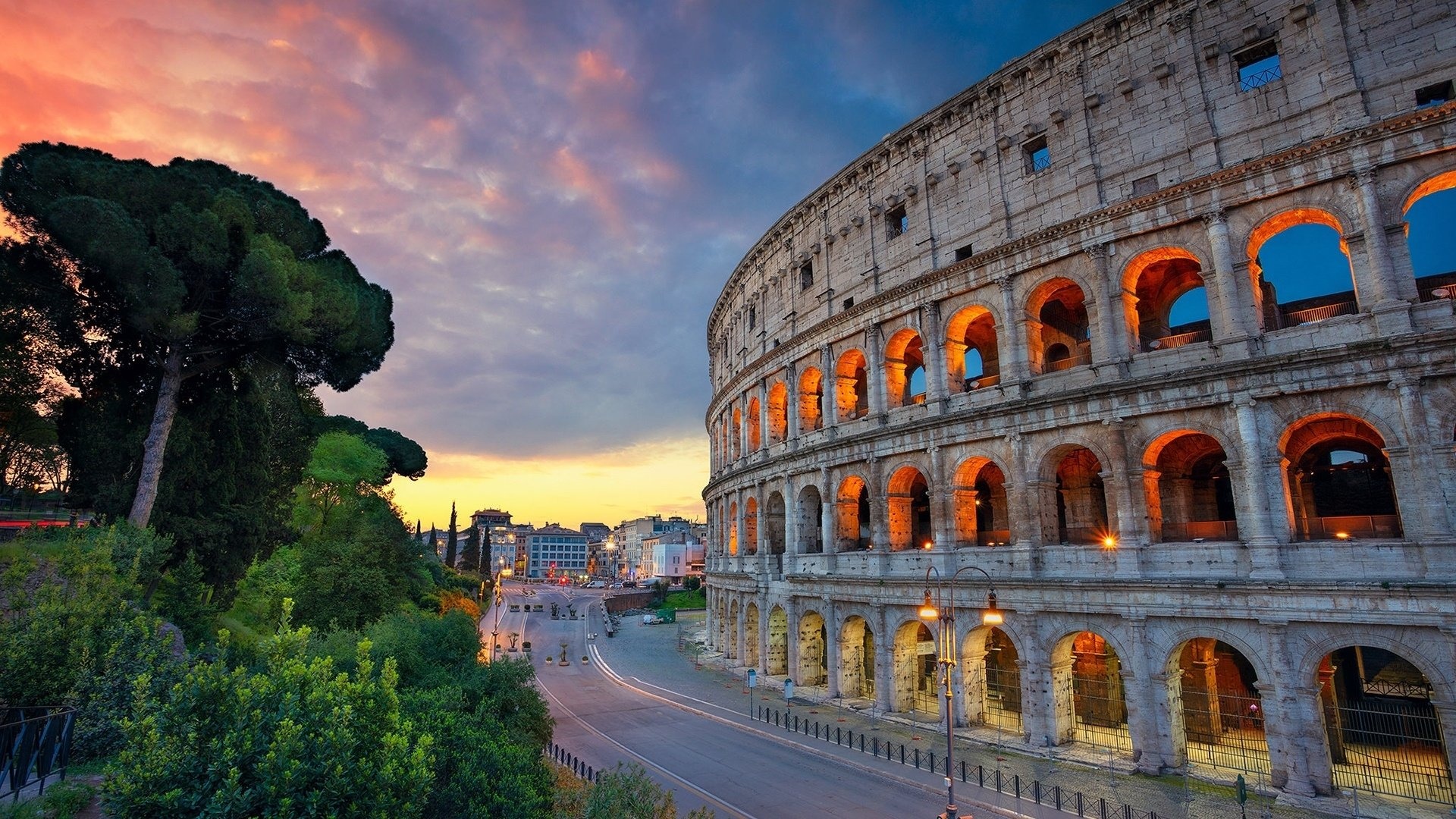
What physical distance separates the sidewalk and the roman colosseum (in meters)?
0.64

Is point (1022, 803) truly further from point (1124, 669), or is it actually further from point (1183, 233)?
point (1183, 233)

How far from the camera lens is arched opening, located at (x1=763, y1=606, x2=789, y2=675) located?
3431 centimetres

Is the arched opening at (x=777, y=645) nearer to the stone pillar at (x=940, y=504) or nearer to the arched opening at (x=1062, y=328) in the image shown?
the stone pillar at (x=940, y=504)

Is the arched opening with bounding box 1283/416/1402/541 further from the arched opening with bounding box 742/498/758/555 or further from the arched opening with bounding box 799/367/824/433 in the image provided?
the arched opening with bounding box 742/498/758/555

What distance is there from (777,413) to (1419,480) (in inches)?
961

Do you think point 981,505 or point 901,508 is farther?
point 981,505

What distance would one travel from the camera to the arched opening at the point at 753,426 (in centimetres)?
3928

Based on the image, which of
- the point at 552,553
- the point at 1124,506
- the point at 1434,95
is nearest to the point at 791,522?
the point at 1124,506

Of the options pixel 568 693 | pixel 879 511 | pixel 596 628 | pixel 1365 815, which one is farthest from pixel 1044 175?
pixel 596 628

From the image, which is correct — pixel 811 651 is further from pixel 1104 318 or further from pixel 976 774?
pixel 1104 318

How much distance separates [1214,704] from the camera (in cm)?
2195

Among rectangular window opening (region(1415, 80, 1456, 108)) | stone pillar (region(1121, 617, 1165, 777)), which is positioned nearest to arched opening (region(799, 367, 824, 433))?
stone pillar (region(1121, 617, 1165, 777))

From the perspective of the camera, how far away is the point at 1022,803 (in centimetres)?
1741

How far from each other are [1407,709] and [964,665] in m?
13.1
